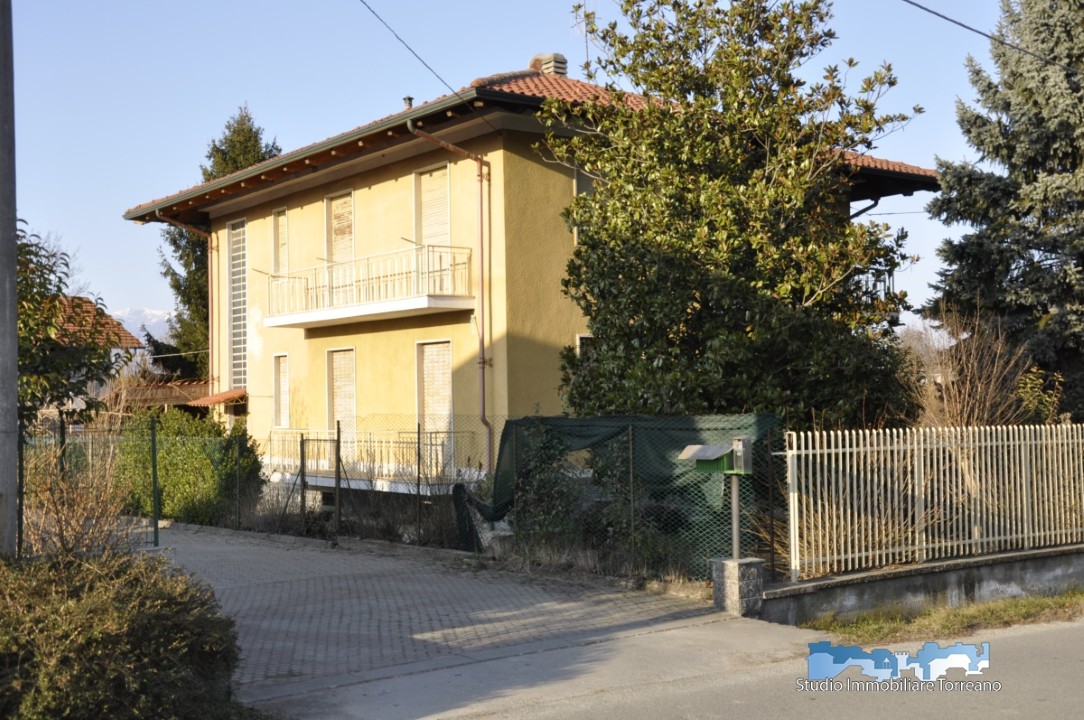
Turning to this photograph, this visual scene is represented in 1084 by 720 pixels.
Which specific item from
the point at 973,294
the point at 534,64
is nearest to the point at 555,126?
the point at 534,64

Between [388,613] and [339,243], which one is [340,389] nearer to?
[339,243]

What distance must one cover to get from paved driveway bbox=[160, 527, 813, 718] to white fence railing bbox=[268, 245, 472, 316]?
650 centimetres

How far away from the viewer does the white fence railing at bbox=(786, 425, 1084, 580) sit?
38.1 feet

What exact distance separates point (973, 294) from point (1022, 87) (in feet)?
12.2

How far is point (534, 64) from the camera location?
2291 centimetres

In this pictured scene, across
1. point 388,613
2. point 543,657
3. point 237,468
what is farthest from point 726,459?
point 237,468

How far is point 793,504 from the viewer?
1131cm

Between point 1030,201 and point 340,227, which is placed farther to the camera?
point 340,227

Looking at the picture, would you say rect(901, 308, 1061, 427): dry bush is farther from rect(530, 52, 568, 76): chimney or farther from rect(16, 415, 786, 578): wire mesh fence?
rect(530, 52, 568, 76): chimney

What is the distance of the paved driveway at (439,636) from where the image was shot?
26.6 feet

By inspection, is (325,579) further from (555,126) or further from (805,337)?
(555,126)

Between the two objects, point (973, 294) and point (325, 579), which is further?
point (973, 294)

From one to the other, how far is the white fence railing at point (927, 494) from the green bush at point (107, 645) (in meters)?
6.41

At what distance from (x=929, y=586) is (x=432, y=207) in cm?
1156
